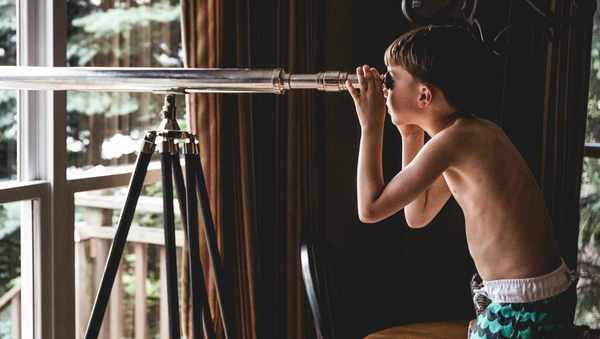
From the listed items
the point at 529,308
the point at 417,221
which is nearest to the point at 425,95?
the point at 417,221

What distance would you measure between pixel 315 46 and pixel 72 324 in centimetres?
136

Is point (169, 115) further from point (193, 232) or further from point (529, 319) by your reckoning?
point (529, 319)

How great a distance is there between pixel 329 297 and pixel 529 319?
557 millimetres

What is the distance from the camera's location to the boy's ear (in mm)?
1162

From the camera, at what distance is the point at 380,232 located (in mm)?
2945

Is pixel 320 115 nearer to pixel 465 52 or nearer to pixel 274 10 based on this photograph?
pixel 274 10

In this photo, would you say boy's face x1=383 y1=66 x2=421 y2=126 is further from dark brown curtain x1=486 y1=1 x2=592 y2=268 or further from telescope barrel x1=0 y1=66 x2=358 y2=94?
dark brown curtain x1=486 y1=1 x2=592 y2=268

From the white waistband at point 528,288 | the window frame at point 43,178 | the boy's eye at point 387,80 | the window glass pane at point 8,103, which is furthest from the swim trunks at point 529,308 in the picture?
the window glass pane at point 8,103

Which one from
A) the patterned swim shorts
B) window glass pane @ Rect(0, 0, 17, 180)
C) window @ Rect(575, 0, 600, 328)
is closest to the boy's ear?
the patterned swim shorts

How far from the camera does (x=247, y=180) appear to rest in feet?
5.89

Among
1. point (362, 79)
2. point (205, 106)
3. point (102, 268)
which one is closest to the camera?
point (362, 79)

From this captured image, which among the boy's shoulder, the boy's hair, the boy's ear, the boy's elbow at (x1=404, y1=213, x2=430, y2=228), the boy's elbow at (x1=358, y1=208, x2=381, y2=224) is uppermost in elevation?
the boy's hair

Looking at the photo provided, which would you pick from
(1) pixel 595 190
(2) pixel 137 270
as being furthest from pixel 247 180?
(1) pixel 595 190

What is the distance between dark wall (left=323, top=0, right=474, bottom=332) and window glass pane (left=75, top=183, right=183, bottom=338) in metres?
0.95
